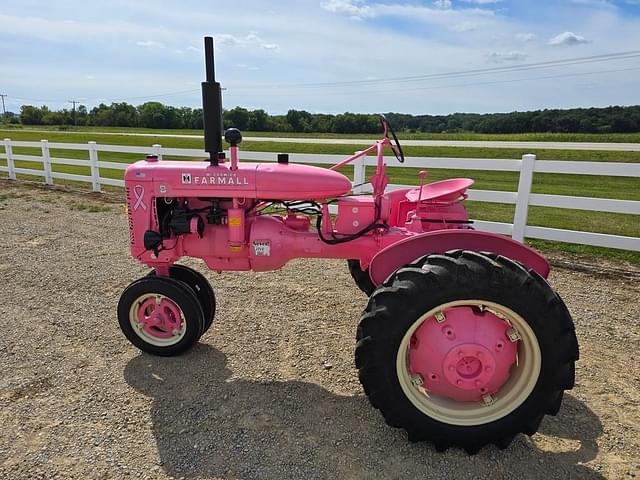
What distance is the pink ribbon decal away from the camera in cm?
330

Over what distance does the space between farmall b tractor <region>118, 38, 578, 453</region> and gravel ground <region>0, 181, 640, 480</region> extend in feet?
0.75

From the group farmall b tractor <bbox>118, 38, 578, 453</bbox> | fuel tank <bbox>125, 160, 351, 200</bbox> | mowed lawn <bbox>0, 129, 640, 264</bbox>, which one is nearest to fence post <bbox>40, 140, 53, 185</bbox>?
mowed lawn <bbox>0, 129, 640, 264</bbox>

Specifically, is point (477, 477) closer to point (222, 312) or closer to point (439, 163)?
point (222, 312)

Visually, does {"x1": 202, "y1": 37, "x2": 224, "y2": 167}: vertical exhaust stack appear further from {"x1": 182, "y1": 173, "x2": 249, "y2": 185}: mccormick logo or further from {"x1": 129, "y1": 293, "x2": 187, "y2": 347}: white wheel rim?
{"x1": 129, "y1": 293, "x2": 187, "y2": 347}: white wheel rim

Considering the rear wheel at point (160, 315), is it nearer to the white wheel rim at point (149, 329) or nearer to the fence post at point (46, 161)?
the white wheel rim at point (149, 329)

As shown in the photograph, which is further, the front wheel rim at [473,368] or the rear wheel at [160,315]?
the rear wheel at [160,315]

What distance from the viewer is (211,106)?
3.09 meters

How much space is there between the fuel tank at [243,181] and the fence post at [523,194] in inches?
150

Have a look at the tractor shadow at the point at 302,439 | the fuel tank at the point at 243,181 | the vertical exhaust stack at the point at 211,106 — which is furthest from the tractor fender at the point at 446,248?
the vertical exhaust stack at the point at 211,106

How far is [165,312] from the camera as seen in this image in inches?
137

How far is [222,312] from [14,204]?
24.5ft

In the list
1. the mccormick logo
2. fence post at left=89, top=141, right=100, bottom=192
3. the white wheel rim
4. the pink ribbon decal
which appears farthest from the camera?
fence post at left=89, top=141, right=100, bottom=192

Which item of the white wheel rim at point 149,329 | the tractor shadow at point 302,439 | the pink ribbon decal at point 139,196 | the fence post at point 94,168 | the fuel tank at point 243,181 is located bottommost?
the tractor shadow at point 302,439

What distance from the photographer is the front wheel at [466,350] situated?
237cm
